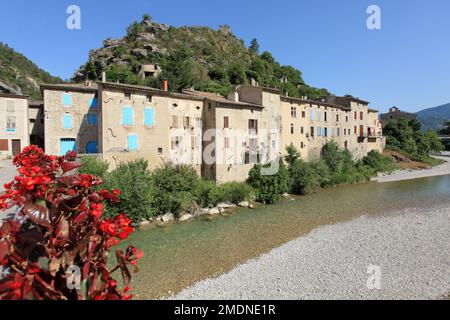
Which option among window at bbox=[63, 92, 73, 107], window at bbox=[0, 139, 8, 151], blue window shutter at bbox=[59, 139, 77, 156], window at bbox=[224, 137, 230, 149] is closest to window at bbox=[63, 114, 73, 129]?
window at bbox=[63, 92, 73, 107]

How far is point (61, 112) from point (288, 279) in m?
25.4

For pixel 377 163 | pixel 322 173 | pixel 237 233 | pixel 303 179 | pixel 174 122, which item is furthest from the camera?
pixel 377 163

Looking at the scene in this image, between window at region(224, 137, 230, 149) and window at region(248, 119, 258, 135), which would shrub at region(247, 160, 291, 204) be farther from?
window at region(248, 119, 258, 135)

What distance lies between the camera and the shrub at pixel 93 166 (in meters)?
17.5

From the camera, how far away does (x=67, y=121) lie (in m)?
24.9

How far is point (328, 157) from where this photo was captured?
118ft

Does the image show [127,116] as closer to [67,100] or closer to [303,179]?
[67,100]

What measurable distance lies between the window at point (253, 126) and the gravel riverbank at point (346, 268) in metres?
14.7

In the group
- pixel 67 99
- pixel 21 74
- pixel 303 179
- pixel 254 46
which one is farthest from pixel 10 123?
pixel 254 46

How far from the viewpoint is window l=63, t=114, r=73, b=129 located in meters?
24.8

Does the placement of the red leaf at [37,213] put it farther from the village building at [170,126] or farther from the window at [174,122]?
the window at [174,122]

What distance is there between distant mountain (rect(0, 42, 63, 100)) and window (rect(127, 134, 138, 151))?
4374cm

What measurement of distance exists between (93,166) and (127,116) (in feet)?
18.7

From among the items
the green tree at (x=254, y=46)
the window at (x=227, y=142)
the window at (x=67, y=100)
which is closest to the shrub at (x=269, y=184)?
the window at (x=227, y=142)
